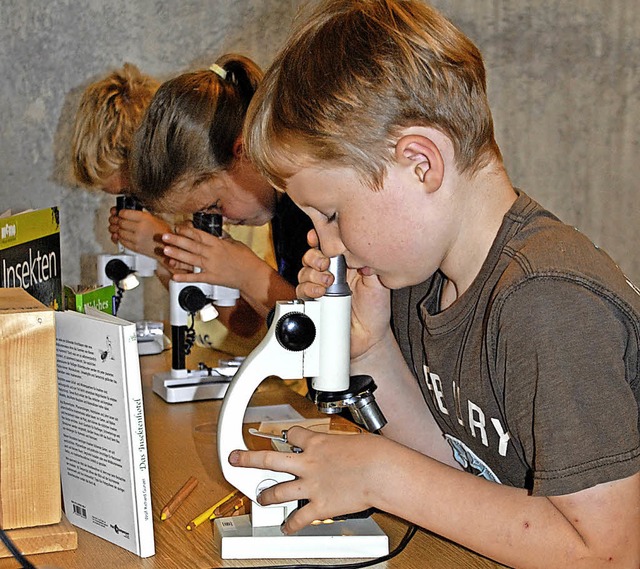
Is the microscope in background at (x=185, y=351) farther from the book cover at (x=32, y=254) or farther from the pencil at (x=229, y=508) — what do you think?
the pencil at (x=229, y=508)

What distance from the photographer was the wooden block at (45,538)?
3.18 ft

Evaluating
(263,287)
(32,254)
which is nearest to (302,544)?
(32,254)

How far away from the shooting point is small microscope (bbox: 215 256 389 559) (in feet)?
3.25

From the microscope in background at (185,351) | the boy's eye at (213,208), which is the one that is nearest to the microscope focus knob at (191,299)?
the microscope in background at (185,351)

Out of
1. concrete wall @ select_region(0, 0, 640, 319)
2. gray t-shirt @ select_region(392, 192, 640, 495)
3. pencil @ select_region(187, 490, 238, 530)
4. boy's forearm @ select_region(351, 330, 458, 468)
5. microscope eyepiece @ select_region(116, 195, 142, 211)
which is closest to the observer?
gray t-shirt @ select_region(392, 192, 640, 495)

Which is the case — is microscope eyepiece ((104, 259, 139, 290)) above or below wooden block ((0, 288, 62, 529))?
above

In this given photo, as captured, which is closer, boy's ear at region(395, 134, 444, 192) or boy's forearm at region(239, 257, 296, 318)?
boy's ear at region(395, 134, 444, 192)

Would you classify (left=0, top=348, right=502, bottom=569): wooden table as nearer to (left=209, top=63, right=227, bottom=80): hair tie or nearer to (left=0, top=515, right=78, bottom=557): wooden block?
(left=0, top=515, right=78, bottom=557): wooden block

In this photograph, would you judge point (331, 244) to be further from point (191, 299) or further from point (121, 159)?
point (121, 159)

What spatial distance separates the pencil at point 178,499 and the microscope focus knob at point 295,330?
0.27 m

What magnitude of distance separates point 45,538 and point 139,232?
1.15 metres

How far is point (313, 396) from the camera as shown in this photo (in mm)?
1037

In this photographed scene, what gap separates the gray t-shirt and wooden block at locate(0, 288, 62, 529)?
469mm

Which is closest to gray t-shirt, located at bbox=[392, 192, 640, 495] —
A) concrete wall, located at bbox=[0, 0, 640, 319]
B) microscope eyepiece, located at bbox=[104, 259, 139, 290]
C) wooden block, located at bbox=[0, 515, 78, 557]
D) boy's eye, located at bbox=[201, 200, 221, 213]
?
wooden block, located at bbox=[0, 515, 78, 557]
